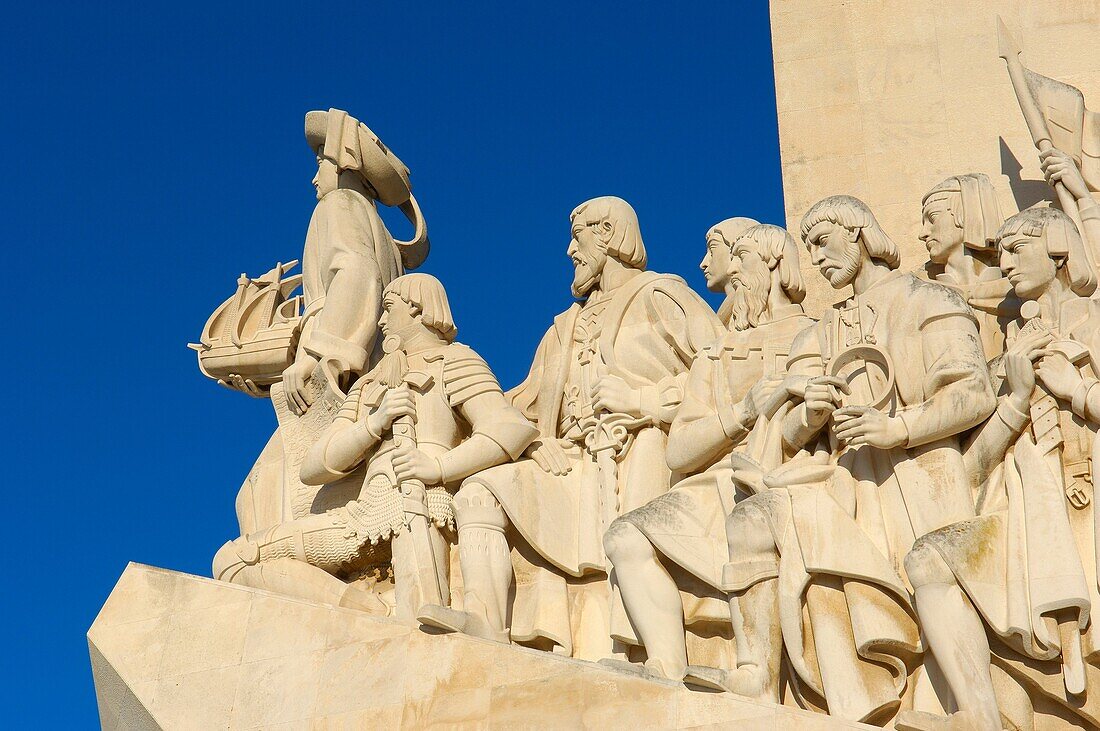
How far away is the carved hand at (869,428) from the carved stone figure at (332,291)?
3384 mm

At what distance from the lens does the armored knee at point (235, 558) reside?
408 inches

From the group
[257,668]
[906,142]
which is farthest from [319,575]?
[906,142]

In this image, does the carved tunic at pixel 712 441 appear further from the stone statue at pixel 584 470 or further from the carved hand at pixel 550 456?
the carved hand at pixel 550 456

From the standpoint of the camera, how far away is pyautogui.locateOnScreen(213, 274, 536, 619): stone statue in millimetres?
9938

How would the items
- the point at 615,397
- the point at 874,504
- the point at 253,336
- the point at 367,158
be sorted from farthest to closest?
1. the point at 367,158
2. the point at 253,336
3. the point at 615,397
4. the point at 874,504

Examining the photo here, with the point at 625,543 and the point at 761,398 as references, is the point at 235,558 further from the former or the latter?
the point at 761,398

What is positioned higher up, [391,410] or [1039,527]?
[391,410]

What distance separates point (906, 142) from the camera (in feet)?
37.0

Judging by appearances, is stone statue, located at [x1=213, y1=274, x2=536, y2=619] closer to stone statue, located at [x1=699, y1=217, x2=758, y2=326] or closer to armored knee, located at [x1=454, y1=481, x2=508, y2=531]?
armored knee, located at [x1=454, y1=481, x2=508, y2=531]

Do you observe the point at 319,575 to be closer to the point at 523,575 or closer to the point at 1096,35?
the point at 523,575

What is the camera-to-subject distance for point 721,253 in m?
10.2

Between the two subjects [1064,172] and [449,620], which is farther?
[1064,172]

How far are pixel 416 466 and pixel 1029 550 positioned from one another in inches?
126

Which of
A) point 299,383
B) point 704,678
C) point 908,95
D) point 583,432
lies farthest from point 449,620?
point 908,95
